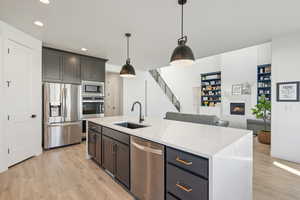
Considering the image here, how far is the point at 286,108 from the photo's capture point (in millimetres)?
2971

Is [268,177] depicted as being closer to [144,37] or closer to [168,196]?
[168,196]

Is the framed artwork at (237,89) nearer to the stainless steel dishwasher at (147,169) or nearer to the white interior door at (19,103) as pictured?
the stainless steel dishwasher at (147,169)

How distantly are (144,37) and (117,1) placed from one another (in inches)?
49.4

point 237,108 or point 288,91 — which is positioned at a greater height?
point 288,91

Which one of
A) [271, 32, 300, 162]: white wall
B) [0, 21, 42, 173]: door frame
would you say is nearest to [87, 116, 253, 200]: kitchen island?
[271, 32, 300, 162]: white wall

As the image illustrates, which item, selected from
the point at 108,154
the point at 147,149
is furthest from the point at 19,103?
the point at 147,149

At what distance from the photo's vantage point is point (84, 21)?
2.44 metres

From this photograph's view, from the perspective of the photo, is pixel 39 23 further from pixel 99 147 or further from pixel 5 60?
pixel 99 147

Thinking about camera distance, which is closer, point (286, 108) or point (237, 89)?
point (286, 108)

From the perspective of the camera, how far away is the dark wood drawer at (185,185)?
1078 millimetres

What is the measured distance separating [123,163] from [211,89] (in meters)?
6.90

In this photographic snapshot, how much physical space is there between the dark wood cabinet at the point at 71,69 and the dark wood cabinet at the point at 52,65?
0.12 metres

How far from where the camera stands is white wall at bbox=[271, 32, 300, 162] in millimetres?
2865

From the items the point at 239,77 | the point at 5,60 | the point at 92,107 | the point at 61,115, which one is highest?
the point at 239,77
